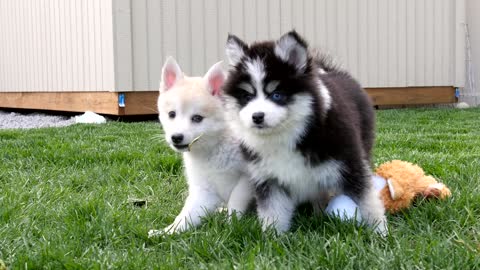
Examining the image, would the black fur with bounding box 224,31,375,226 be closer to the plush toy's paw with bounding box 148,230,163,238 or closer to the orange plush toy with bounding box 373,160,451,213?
the orange plush toy with bounding box 373,160,451,213

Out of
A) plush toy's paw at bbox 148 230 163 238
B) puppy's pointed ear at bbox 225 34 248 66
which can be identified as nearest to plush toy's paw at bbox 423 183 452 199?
puppy's pointed ear at bbox 225 34 248 66

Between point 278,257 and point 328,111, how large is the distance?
735mm

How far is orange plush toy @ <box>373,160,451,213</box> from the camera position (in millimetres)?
2799

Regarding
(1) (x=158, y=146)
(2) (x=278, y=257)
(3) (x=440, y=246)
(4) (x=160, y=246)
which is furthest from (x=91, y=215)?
(1) (x=158, y=146)

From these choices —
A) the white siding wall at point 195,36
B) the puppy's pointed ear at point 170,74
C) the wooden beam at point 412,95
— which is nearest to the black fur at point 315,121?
the puppy's pointed ear at point 170,74

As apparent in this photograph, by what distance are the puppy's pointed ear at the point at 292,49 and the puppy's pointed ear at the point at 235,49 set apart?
16 cm

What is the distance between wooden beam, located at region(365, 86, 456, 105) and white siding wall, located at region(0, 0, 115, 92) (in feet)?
16.1

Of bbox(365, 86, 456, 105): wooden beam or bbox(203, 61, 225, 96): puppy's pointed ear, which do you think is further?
bbox(365, 86, 456, 105): wooden beam

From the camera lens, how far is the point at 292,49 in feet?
8.09

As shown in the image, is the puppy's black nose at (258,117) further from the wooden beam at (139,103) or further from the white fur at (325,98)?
the wooden beam at (139,103)

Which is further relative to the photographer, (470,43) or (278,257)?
(470,43)

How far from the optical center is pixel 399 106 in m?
11.3

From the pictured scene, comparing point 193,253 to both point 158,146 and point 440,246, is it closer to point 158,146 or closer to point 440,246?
point 440,246

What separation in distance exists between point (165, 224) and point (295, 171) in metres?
0.79
